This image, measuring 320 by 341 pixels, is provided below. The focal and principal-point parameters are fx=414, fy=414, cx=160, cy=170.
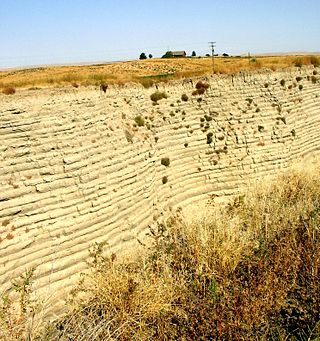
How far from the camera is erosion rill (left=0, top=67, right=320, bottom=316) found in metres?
9.68

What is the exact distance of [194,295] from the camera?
751cm

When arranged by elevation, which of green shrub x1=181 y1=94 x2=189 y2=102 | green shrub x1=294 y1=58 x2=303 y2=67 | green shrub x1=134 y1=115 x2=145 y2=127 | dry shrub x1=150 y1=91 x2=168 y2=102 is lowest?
green shrub x1=134 y1=115 x2=145 y2=127

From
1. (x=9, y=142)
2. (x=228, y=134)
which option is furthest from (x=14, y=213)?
(x=228, y=134)

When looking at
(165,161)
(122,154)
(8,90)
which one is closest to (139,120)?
(165,161)

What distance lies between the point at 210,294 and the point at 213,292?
142 millimetres

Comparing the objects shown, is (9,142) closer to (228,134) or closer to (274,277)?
(274,277)

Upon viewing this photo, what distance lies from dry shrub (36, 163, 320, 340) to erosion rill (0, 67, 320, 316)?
1344mm

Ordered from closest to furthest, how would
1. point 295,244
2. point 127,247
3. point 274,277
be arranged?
1. point 274,277
2. point 295,244
3. point 127,247

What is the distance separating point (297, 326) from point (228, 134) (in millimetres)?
10896

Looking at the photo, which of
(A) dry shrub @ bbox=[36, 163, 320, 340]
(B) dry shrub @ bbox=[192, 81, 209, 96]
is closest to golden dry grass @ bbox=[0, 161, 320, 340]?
(A) dry shrub @ bbox=[36, 163, 320, 340]

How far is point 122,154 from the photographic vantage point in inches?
497

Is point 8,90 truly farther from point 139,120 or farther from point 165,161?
point 165,161

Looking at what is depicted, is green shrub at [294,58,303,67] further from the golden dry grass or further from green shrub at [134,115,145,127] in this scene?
the golden dry grass

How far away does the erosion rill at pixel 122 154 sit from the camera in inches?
381
